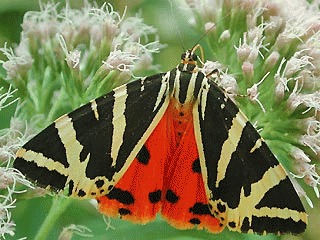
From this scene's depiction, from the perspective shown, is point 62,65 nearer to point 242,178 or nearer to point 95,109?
point 95,109

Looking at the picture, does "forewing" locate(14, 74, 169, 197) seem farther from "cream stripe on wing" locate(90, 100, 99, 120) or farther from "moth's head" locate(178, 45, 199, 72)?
"moth's head" locate(178, 45, 199, 72)

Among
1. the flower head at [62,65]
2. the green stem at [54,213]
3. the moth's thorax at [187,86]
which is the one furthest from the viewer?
the flower head at [62,65]

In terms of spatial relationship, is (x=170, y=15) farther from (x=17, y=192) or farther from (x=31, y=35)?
(x=17, y=192)

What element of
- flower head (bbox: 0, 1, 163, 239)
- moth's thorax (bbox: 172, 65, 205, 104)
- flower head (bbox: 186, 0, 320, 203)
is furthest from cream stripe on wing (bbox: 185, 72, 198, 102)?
flower head (bbox: 0, 1, 163, 239)

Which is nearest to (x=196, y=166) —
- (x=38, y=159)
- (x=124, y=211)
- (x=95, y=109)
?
(x=124, y=211)

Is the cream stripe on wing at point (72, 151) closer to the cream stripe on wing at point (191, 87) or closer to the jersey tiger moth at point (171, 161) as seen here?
the jersey tiger moth at point (171, 161)

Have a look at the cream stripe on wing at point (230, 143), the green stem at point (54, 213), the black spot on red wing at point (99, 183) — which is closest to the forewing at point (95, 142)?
the black spot on red wing at point (99, 183)

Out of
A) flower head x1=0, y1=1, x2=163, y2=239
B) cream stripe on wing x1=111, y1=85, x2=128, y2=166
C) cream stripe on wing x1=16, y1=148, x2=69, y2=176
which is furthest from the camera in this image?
flower head x1=0, y1=1, x2=163, y2=239
